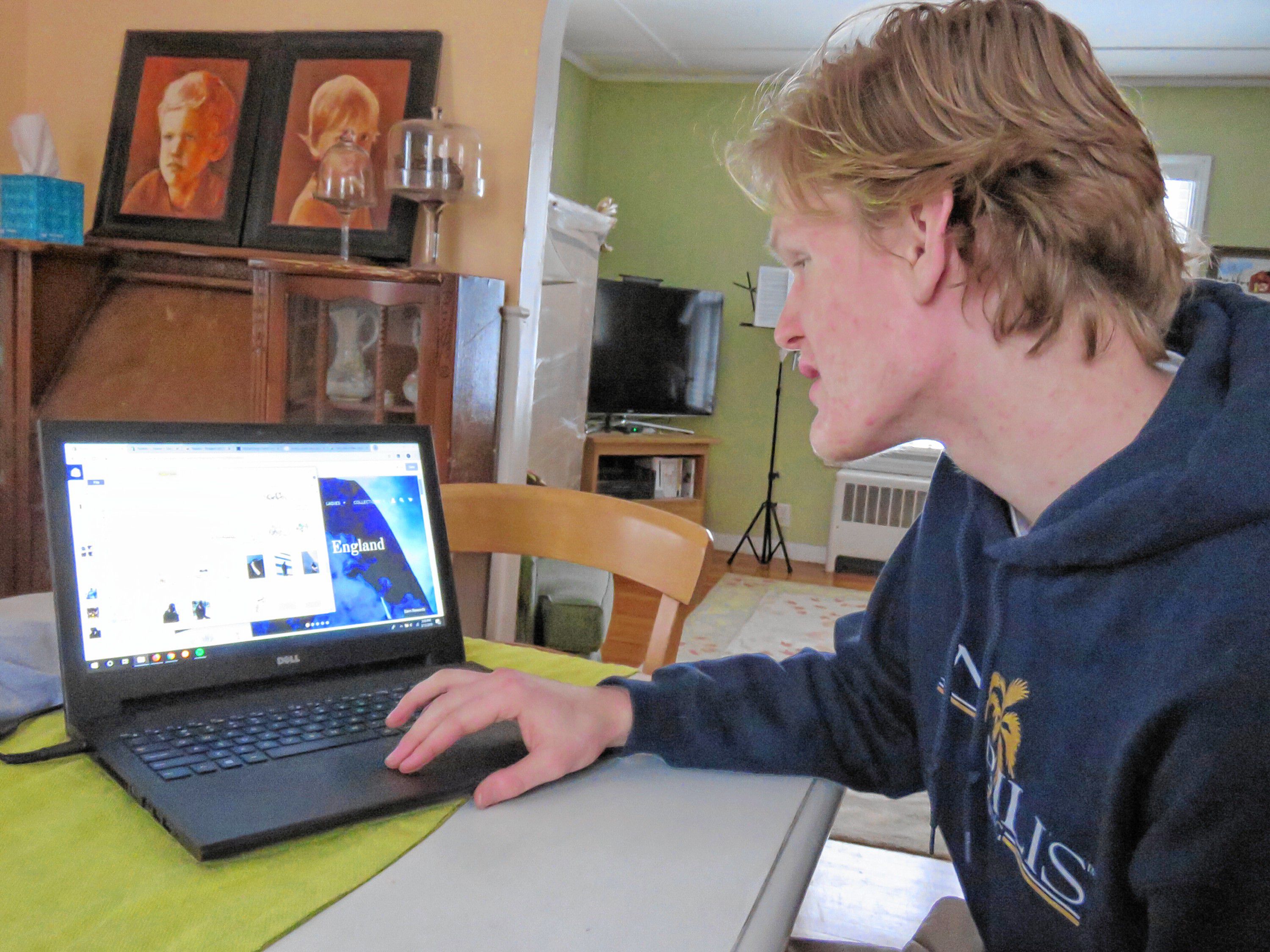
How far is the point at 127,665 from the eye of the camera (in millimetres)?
759

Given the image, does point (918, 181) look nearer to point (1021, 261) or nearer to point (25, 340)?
point (1021, 261)

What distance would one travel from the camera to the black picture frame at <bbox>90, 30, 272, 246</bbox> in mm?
2436

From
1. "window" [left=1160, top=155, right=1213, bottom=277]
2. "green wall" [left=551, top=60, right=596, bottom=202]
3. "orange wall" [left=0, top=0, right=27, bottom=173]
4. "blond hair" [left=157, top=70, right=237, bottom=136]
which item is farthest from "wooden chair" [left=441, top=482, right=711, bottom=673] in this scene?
"window" [left=1160, top=155, right=1213, bottom=277]

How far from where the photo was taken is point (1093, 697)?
2.02 feet

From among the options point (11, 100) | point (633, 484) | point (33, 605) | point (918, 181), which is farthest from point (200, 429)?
point (633, 484)

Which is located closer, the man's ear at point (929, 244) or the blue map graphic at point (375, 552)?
the man's ear at point (929, 244)

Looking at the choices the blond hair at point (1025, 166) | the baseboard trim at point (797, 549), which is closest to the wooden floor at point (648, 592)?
the baseboard trim at point (797, 549)

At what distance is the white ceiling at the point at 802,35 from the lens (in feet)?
12.6

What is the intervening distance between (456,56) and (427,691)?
6.54ft

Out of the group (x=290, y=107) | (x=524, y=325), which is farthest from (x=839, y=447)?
(x=290, y=107)

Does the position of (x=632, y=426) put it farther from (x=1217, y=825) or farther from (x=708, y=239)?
(x=1217, y=825)

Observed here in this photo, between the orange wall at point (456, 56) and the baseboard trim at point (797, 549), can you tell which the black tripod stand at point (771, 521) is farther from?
the orange wall at point (456, 56)

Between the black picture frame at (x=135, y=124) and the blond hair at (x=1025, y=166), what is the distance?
6.83ft

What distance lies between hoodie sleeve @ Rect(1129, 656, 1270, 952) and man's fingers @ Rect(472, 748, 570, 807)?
38 cm
